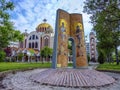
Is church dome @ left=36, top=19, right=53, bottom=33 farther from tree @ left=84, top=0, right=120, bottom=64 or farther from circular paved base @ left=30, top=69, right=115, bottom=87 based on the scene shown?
circular paved base @ left=30, top=69, right=115, bottom=87

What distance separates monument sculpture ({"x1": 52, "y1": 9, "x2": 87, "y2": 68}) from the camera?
15262 mm

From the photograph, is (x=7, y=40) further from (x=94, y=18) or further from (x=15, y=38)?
(x=94, y=18)

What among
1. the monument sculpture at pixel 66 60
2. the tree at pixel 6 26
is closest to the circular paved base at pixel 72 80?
the monument sculpture at pixel 66 60

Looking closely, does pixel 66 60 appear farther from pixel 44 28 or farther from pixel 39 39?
pixel 44 28

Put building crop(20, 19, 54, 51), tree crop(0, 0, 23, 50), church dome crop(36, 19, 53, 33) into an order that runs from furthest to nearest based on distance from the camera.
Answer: church dome crop(36, 19, 53, 33) → building crop(20, 19, 54, 51) → tree crop(0, 0, 23, 50)

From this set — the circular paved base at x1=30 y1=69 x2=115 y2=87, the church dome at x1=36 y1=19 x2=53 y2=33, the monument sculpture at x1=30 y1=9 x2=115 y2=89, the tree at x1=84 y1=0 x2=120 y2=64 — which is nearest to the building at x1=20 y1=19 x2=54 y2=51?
the church dome at x1=36 y1=19 x2=53 y2=33

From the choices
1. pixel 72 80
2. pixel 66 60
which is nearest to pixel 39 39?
pixel 66 60

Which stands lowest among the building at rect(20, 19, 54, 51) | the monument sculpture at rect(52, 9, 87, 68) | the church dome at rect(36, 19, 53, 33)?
the monument sculpture at rect(52, 9, 87, 68)

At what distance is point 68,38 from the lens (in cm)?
1720

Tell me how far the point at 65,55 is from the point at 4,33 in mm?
6892

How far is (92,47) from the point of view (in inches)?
3501

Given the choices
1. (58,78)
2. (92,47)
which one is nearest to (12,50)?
(92,47)

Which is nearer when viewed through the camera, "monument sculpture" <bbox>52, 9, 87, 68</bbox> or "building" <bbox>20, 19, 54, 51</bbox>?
"monument sculpture" <bbox>52, 9, 87, 68</bbox>

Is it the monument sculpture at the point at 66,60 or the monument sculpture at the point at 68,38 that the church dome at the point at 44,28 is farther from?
the monument sculpture at the point at 66,60
